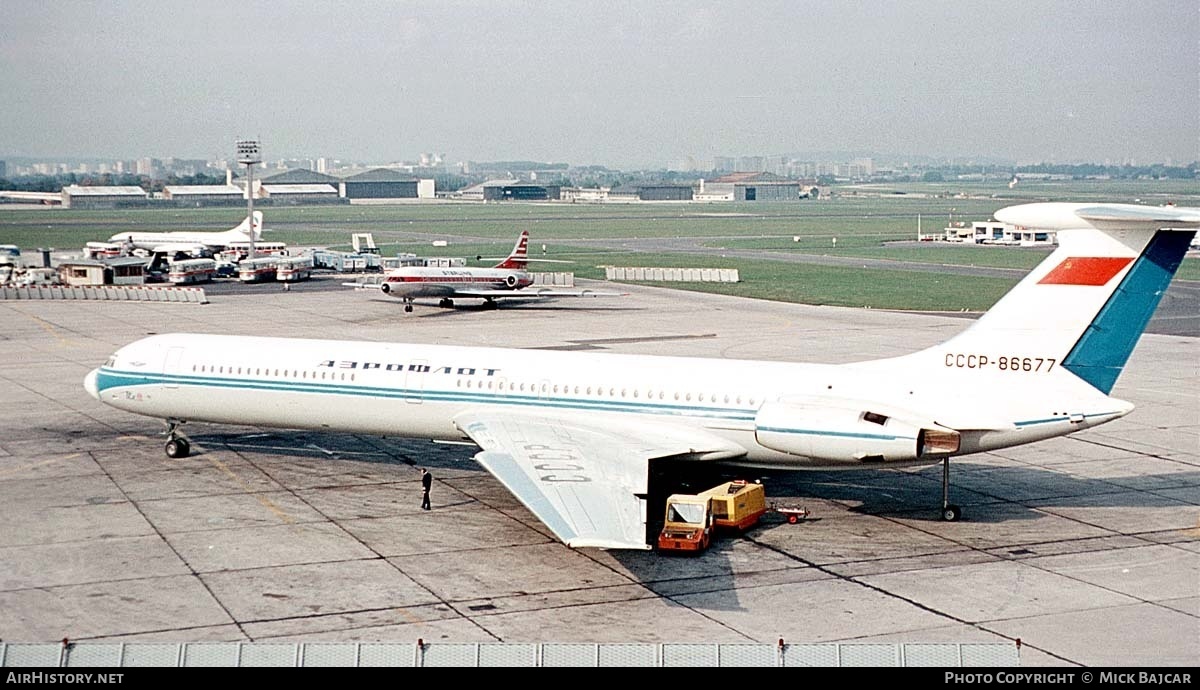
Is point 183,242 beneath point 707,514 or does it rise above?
above

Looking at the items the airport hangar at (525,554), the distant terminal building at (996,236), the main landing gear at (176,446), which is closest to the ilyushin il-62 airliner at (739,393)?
the main landing gear at (176,446)

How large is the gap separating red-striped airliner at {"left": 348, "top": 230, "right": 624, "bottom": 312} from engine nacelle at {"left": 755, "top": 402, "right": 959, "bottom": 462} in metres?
47.1

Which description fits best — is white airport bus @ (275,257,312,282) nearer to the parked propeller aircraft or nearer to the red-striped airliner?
the parked propeller aircraft

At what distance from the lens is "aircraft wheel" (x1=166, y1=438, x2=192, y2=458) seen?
111 ft

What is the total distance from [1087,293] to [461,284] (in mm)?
51011

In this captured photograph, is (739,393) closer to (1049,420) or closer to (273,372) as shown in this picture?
(1049,420)

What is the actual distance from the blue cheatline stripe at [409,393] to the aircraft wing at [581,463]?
371 mm

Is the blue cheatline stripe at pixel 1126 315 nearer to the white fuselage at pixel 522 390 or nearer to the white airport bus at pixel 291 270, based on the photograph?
the white fuselage at pixel 522 390

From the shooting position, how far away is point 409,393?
31281mm

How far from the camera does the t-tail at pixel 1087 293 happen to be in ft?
82.1

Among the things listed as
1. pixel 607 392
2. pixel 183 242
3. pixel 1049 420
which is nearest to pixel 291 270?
pixel 183 242

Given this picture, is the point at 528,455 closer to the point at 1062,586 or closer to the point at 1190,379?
the point at 1062,586

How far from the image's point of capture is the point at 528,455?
2617 cm
